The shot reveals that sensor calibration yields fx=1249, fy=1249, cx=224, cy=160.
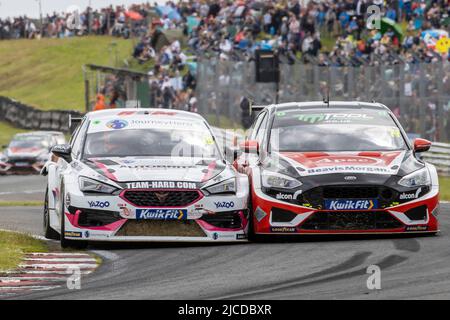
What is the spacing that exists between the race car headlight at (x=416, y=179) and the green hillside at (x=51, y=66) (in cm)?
4620

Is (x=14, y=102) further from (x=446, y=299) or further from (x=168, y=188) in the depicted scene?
(x=446, y=299)

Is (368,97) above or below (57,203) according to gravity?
below

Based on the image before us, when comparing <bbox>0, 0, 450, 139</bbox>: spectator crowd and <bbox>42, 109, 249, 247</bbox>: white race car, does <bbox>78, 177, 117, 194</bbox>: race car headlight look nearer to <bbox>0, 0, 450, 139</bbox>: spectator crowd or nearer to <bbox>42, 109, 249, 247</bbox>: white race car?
<bbox>42, 109, 249, 247</bbox>: white race car

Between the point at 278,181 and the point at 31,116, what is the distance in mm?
45763

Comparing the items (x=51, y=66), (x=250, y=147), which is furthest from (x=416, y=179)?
(x=51, y=66)

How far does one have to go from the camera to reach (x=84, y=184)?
11602mm

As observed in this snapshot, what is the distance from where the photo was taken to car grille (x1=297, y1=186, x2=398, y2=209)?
39.1 feet

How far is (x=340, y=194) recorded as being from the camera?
39.1ft

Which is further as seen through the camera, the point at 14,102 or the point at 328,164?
the point at 14,102

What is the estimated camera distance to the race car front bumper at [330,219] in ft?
39.2

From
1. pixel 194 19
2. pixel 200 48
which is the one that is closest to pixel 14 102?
pixel 194 19

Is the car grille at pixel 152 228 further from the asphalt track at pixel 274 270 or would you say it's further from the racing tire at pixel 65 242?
the racing tire at pixel 65 242

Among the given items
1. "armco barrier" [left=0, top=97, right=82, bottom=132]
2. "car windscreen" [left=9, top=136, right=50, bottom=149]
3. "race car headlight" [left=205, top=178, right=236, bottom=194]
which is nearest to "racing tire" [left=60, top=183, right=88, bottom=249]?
"race car headlight" [left=205, top=178, right=236, bottom=194]

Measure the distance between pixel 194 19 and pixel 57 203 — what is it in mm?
32132
